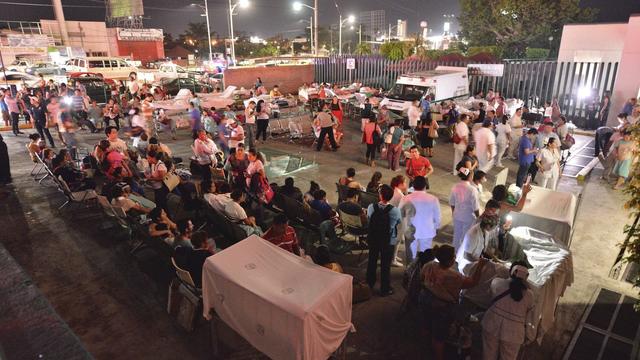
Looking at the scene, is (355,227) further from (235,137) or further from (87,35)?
(87,35)

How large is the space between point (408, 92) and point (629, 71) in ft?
26.1

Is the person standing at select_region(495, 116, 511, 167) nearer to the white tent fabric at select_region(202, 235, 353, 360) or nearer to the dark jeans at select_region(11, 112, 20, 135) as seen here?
the white tent fabric at select_region(202, 235, 353, 360)

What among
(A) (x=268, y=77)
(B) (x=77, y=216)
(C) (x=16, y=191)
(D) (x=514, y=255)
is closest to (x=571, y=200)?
(D) (x=514, y=255)

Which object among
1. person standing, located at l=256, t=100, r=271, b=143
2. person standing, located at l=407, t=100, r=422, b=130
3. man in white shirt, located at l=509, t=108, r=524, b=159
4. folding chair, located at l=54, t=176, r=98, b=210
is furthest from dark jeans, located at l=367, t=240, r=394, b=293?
person standing, located at l=256, t=100, r=271, b=143

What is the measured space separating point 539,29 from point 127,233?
115 ft

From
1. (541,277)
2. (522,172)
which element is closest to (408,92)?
(522,172)

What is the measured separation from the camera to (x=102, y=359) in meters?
4.75

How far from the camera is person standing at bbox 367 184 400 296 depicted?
17.7 feet

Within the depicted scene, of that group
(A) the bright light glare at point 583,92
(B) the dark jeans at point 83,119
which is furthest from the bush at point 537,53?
(B) the dark jeans at point 83,119

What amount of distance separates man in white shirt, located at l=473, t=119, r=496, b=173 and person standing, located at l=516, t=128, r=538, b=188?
764 millimetres

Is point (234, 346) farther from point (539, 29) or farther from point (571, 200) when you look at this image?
point (539, 29)

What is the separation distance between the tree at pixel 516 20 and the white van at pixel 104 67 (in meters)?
28.7

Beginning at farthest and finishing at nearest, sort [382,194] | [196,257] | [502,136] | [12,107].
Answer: [12,107]
[502,136]
[382,194]
[196,257]

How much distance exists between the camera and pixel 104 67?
106 ft
